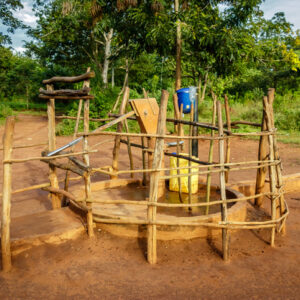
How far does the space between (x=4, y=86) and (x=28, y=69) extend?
7.22ft

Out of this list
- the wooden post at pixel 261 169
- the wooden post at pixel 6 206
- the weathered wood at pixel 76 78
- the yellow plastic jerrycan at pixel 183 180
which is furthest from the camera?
the yellow plastic jerrycan at pixel 183 180

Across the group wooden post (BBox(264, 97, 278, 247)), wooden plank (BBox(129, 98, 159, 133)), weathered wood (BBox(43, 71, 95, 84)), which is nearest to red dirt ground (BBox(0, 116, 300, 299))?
wooden post (BBox(264, 97, 278, 247))

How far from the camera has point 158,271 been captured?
2.72 meters

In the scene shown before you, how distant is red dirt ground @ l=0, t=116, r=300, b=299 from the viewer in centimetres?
242

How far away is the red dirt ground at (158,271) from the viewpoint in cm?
242

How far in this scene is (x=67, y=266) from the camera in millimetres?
2750

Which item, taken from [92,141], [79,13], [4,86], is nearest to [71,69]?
[79,13]

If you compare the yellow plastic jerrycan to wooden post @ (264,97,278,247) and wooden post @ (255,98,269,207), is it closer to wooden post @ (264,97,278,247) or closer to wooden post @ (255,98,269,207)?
wooden post @ (255,98,269,207)

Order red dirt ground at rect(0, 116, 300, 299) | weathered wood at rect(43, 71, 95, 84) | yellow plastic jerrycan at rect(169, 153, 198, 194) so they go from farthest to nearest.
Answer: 1. yellow plastic jerrycan at rect(169, 153, 198, 194)
2. weathered wood at rect(43, 71, 95, 84)
3. red dirt ground at rect(0, 116, 300, 299)

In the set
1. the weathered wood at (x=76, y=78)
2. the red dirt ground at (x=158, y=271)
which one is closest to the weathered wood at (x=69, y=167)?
the red dirt ground at (x=158, y=271)

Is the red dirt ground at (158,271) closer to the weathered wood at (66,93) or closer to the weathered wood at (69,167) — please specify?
the weathered wood at (69,167)

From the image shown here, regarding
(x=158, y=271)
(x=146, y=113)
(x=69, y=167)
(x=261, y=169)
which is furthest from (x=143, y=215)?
(x=261, y=169)

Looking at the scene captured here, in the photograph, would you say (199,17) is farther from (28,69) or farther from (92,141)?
(28,69)

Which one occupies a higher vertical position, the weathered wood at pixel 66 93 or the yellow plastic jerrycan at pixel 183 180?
the weathered wood at pixel 66 93
